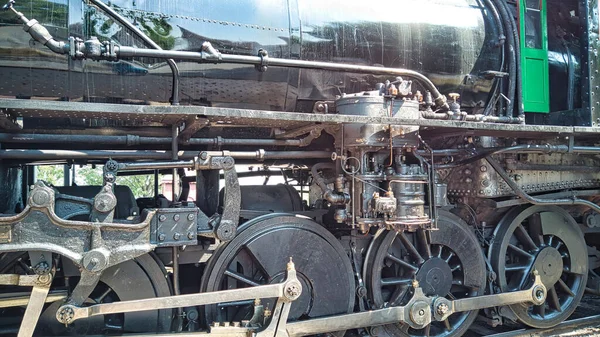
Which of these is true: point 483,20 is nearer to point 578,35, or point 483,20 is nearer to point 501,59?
point 501,59

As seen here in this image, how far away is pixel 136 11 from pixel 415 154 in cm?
215

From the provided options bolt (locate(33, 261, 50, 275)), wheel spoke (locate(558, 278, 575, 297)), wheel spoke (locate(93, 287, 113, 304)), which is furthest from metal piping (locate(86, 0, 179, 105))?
wheel spoke (locate(558, 278, 575, 297))

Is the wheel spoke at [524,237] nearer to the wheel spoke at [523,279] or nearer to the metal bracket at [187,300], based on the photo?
the wheel spoke at [523,279]

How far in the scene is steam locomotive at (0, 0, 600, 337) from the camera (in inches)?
107

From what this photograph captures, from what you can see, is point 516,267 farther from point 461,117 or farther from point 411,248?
point 461,117

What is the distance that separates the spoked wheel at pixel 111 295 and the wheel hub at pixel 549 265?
3245mm

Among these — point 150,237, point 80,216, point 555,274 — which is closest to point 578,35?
point 555,274

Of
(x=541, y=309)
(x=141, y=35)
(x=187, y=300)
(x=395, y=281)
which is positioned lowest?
(x=541, y=309)

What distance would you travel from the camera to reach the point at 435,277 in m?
3.86

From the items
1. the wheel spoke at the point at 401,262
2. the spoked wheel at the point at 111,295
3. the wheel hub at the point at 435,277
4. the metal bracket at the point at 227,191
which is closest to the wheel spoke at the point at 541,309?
the wheel hub at the point at 435,277

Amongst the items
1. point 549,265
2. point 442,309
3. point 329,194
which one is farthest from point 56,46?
point 549,265

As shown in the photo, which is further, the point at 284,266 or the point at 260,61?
the point at 284,266

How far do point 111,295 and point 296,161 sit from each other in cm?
161

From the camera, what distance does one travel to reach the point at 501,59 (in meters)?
4.11
